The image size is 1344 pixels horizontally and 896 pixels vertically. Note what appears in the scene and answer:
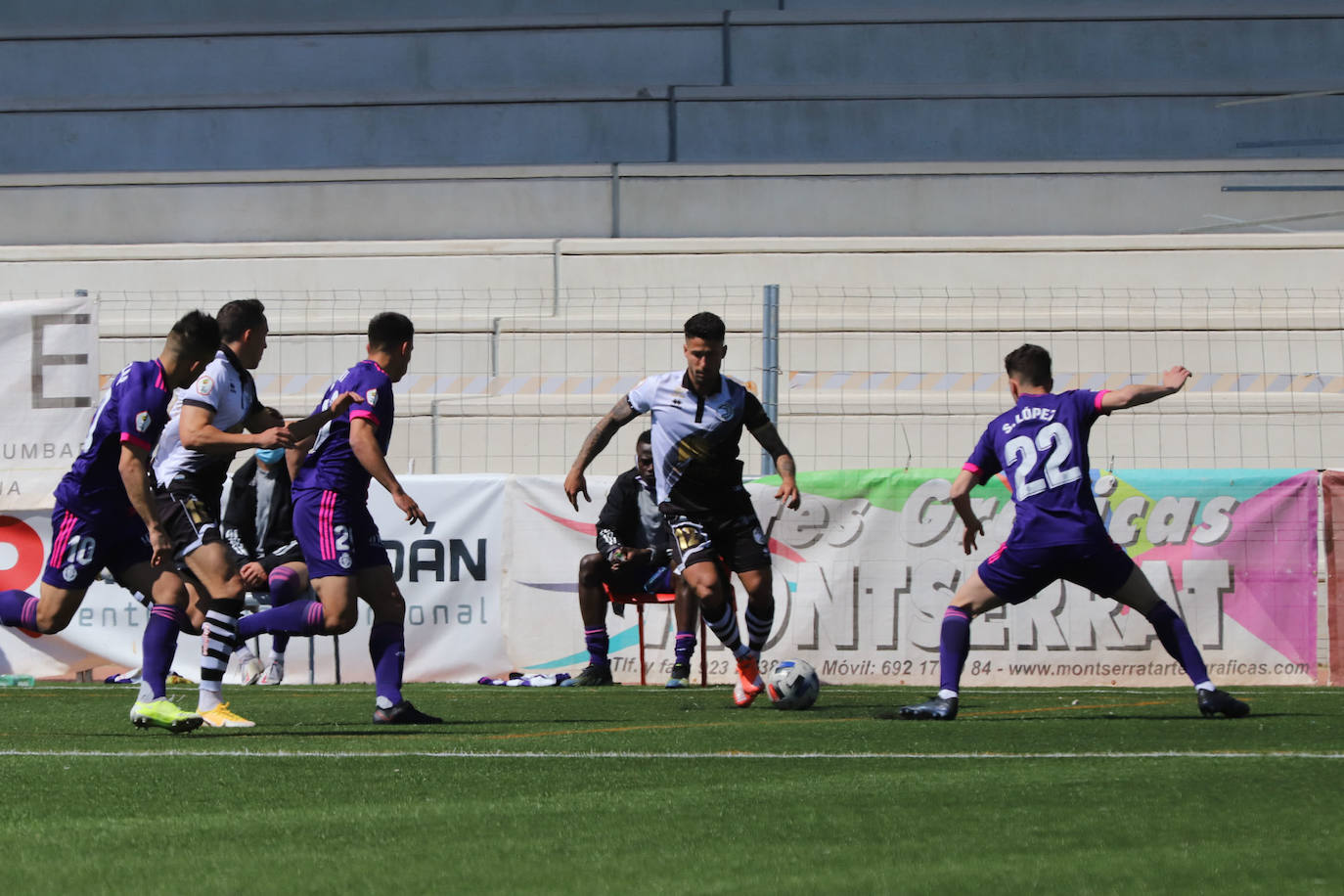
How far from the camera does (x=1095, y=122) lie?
1923cm

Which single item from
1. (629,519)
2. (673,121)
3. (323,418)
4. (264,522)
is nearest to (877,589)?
(629,519)

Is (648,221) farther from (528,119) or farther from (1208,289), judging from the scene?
(1208,289)

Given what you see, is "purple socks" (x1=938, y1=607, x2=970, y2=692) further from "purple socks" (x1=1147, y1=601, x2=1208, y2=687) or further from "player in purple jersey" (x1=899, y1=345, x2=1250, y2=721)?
"purple socks" (x1=1147, y1=601, x2=1208, y2=687)

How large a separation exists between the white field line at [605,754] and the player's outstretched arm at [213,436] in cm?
131

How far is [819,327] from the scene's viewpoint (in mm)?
16938

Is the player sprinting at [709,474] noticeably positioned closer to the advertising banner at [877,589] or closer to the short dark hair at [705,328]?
the short dark hair at [705,328]

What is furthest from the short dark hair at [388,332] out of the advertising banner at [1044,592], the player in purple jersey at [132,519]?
the advertising banner at [1044,592]

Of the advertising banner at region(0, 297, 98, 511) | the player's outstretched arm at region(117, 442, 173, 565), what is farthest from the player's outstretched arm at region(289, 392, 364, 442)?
the advertising banner at region(0, 297, 98, 511)

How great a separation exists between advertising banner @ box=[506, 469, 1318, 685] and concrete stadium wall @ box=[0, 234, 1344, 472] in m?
3.97

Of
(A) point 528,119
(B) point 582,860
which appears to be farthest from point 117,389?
(A) point 528,119

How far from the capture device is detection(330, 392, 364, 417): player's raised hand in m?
7.77

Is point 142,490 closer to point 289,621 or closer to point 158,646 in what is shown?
point 158,646

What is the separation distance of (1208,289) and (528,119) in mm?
7501

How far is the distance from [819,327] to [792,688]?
846 cm
